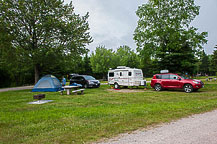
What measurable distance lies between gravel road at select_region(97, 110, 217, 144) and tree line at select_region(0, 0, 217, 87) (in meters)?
15.3

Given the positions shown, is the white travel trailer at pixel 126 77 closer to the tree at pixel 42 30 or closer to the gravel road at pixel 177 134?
the tree at pixel 42 30

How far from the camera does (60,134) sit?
4473 mm

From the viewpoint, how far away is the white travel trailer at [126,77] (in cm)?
1811

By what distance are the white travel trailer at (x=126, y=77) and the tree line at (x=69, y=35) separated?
4.82m

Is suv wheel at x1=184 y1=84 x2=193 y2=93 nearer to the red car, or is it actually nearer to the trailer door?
the red car

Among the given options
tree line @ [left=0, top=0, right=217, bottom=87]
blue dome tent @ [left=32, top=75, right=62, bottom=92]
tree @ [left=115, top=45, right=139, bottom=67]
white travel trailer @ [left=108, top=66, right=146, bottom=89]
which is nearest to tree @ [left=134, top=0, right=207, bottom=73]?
tree line @ [left=0, top=0, right=217, bottom=87]

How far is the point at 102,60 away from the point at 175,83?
34.6 m

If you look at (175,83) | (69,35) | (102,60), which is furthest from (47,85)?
(102,60)

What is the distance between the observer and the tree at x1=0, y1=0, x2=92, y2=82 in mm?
17594

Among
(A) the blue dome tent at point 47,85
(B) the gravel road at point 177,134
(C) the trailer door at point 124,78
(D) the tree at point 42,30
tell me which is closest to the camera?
(B) the gravel road at point 177,134

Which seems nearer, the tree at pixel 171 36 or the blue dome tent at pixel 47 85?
the blue dome tent at pixel 47 85

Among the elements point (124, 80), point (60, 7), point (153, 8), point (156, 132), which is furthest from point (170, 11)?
point (156, 132)

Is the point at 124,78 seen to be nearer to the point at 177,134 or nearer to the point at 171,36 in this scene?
the point at 171,36

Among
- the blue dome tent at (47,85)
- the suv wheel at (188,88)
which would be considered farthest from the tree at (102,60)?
the suv wheel at (188,88)
